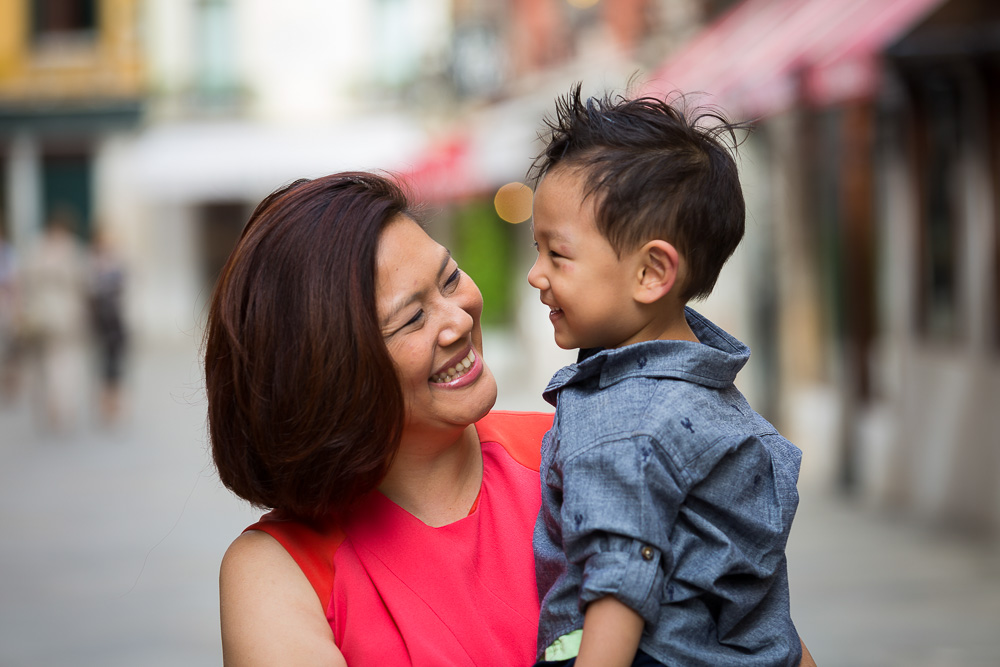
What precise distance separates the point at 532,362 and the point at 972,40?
960cm

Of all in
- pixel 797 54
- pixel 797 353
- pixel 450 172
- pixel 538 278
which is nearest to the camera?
pixel 538 278

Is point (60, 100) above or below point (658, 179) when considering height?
below

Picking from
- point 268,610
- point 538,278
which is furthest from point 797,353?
point 268,610

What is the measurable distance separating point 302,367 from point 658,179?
1.94 ft

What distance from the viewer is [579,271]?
1.78m

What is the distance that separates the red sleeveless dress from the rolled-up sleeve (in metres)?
0.25

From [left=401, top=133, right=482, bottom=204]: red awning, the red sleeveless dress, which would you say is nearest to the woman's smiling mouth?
Answer: the red sleeveless dress

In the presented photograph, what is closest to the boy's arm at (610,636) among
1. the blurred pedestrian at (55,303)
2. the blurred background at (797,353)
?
the blurred background at (797,353)

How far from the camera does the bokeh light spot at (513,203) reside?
1745 cm

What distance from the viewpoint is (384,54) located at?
28.7 metres

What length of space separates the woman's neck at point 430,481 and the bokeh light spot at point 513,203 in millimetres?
15144

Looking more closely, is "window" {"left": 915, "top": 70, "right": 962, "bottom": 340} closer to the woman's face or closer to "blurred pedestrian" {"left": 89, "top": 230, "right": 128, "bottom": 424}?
the woman's face

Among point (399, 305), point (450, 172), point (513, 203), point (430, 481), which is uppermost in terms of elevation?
point (399, 305)

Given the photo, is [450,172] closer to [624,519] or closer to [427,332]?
[427,332]
